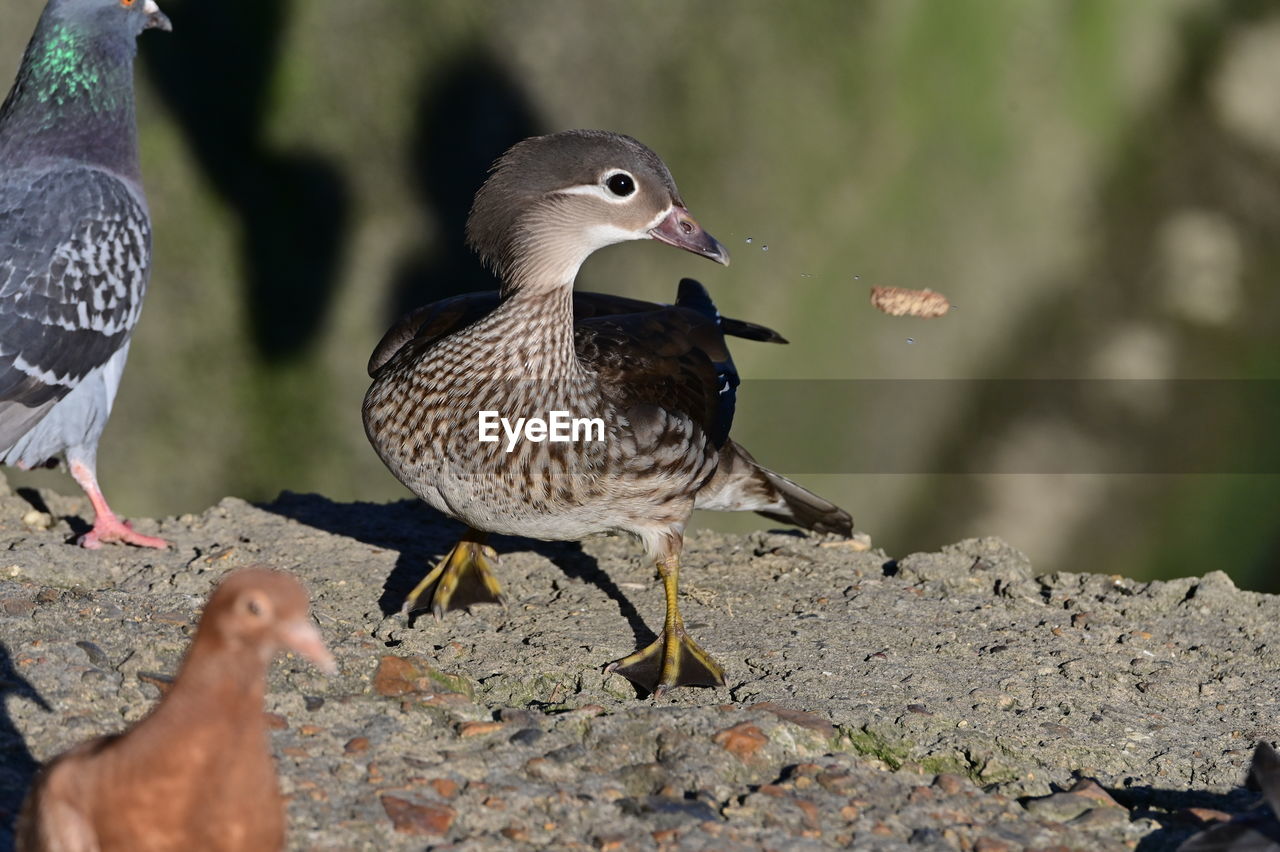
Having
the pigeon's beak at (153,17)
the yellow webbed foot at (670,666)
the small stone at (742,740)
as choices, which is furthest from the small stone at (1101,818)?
the pigeon's beak at (153,17)

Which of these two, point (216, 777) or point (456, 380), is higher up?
point (456, 380)

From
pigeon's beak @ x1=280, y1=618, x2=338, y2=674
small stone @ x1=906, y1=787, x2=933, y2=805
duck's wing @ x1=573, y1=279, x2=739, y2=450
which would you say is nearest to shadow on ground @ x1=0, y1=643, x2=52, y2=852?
pigeon's beak @ x1=280, y1=618, x2=338, y2=674

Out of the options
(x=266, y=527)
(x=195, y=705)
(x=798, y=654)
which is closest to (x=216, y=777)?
(x=195, y=705)

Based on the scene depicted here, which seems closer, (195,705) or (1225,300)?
(195,705)

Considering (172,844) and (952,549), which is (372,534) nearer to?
(952,549)

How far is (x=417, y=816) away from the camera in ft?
10.7

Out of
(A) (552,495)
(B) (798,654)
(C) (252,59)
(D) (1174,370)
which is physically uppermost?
(C) (252,59)

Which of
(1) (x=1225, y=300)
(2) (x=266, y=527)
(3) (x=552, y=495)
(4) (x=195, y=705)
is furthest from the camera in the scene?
(1) (x=1225, y=300)

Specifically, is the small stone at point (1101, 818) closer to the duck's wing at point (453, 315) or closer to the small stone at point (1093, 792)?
the small stone at point (1093, 792)

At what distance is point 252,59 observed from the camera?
816 centimetres

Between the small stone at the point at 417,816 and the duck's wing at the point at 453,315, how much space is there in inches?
82.3

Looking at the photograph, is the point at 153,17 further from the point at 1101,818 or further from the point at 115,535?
the point at 1101,818

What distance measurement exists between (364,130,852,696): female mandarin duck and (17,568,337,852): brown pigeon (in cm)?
209

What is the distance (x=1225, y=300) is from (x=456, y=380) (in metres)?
4.77
